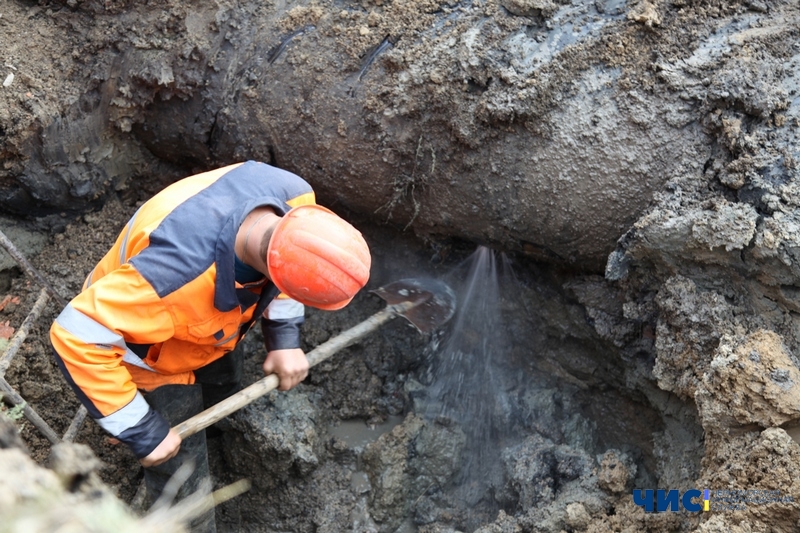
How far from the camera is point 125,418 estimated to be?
2.14 meters

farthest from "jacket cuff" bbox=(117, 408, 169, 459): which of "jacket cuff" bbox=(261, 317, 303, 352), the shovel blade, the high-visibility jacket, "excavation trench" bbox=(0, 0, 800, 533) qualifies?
the shovel blade

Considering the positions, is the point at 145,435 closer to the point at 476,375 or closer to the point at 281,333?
the point at 281,333

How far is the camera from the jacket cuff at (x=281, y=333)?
262 cm

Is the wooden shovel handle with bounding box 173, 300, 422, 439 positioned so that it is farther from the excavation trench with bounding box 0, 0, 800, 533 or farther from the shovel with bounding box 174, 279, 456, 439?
the excavation trench with bounding box 0, 0, 800, 533

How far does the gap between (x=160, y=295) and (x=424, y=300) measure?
1.45 metres

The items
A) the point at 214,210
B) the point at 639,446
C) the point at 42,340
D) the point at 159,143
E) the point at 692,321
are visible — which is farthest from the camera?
the point at 159,143

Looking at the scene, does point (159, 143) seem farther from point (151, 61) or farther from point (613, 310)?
point (613, 310)

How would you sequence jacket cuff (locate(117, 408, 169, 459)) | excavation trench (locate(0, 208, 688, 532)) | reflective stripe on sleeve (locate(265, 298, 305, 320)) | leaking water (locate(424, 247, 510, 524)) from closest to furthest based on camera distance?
jacket cuff (locate(117, 408, 169, 459)), reflective stripe on sleeve (locate(265, 298, 305, 320)), excavation trench (locate(0, 208, 688, 532)), leaking water (locate(424, 247, 510, 524))

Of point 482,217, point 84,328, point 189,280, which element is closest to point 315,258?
point 189,280

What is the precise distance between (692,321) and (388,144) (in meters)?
1.46

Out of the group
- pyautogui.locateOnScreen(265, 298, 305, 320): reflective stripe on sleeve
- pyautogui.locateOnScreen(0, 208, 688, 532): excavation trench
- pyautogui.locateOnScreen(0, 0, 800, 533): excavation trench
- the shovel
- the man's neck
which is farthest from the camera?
pyautogui.locateOnScreen(0, 208, 688, 532): excavation trench

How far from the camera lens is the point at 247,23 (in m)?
3.24

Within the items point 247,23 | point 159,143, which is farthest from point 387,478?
point 247,23

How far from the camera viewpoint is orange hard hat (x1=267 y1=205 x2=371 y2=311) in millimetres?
1912
